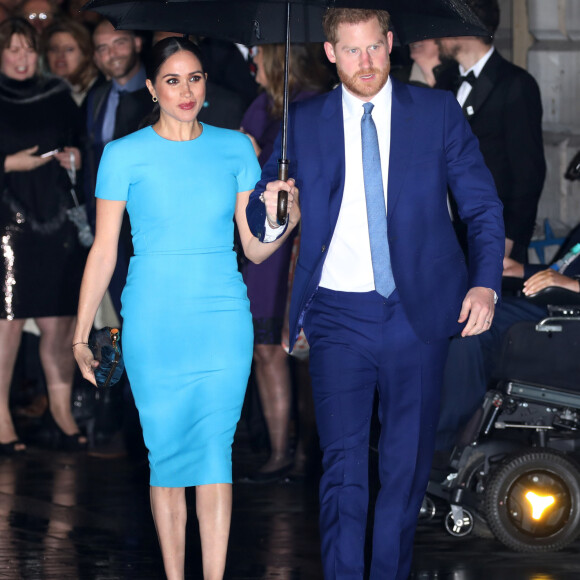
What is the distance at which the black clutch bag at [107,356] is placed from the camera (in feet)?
17.8

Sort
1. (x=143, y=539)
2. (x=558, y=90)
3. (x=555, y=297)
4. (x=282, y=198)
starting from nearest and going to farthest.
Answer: (x=282, y=198)
(x=555, y=297)
(x=143, y=539)
(x=558, y=90)

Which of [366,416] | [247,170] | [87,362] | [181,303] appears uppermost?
[247,170]

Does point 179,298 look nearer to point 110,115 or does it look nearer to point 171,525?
point 171,525

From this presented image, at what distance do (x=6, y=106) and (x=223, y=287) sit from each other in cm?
376

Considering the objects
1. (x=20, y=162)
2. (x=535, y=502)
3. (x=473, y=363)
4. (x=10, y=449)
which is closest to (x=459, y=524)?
(x=535, y=502)

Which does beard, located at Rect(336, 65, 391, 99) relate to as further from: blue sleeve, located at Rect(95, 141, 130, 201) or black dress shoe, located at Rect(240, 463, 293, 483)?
black dress shoe, located at Rect(240, 463, 293, 483)

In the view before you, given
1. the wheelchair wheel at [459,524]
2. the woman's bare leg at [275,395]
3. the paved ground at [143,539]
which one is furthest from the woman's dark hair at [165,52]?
the woman's bare leg at [275,395]

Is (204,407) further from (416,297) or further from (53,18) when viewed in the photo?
(53,18)

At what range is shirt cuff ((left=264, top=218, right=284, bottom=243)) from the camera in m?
5.23

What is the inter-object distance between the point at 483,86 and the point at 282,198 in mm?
2942

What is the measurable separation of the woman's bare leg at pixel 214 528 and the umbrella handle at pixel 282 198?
1.08m

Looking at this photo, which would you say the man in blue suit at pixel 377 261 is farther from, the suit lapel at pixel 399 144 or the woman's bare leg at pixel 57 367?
the woman's bare leg at pixel 57 367

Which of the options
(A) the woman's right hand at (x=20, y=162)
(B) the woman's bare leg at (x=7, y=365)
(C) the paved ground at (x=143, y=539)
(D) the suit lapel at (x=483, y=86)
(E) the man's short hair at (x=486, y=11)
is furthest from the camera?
(B) the woman's bare leg at (x=7, y=365)

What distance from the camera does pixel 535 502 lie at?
255 inches
